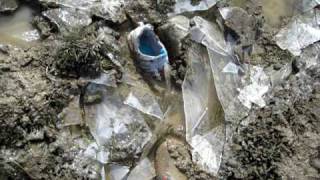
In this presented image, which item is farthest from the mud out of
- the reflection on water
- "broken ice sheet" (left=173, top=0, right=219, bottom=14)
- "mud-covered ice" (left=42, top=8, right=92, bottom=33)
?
the reflection on water

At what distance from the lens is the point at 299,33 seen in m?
4.54

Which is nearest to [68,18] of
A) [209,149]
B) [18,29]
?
[18,29]

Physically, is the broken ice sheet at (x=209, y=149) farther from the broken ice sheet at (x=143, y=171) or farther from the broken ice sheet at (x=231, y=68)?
the broken ice sheet at (x=231, y=68)

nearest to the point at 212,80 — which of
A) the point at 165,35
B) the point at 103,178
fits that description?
the point at 165,35

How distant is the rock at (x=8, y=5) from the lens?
151 inches

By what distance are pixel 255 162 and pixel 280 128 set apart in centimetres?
35

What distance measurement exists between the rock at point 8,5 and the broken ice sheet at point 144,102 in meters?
1.07

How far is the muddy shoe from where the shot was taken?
3924mm

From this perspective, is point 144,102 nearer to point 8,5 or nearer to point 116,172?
point 116,172

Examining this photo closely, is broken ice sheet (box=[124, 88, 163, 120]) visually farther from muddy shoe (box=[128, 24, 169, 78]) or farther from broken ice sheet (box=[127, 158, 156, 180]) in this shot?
broken ice sheet (box=[127, 158, 156, 180])

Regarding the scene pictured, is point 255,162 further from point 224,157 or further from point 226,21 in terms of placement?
point 226,21

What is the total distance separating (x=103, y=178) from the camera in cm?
359

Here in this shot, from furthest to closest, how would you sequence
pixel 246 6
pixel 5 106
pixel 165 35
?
pixel 246 6
pixel 165 35
pixel 5 106

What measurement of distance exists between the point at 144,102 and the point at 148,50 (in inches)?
16.6
